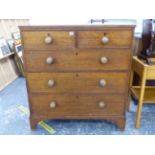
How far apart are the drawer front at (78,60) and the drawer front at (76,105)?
9.9 inches

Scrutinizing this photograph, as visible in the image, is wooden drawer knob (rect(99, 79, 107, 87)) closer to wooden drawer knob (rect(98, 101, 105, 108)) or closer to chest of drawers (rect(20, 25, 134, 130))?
chest of drawers (rect(20, 25, 134, 130))

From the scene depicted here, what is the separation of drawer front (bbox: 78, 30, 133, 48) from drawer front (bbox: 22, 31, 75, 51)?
0.08 m

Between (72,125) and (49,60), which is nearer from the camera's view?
(49,60)

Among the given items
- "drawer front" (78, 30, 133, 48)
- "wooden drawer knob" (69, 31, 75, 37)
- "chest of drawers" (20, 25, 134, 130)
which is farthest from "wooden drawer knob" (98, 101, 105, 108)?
"wooden drawer knob" (69, 31, 75, 37)

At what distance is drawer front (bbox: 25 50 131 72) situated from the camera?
50.5 inches

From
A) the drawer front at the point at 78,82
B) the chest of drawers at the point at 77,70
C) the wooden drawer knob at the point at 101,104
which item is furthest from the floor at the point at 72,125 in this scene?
the drawer front at the point at 78,82

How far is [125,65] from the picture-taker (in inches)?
51.6

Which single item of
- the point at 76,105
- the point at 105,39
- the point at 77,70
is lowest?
the point at 76,105

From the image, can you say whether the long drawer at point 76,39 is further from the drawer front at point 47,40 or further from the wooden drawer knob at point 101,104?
the wooden drawer knob at point 101,104

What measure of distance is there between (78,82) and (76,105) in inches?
8.6

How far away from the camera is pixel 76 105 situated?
147 centimetres

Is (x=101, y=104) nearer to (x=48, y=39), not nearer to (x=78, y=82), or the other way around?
(x=78, y=82)

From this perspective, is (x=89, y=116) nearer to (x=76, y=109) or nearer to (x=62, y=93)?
(x=76, y=109)

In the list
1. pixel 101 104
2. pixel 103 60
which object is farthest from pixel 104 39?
pixel 101 104
